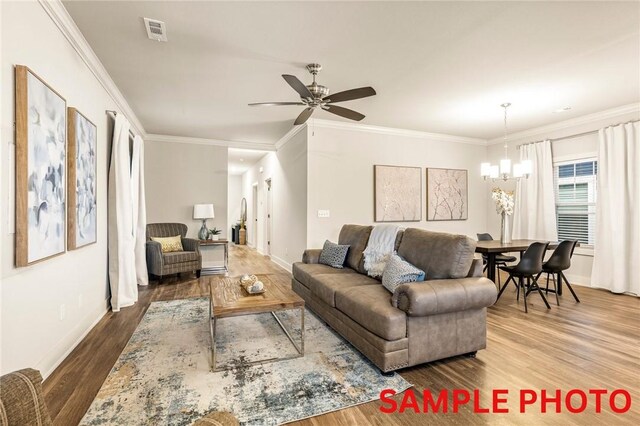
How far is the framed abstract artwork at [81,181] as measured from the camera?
2572 mm

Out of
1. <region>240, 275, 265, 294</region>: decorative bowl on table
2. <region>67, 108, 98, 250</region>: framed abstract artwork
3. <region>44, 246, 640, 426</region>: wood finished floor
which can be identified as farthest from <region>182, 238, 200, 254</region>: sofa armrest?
<region>240, 275, 265, 294</region>: decorative bowl on table

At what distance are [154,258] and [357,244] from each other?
329cm

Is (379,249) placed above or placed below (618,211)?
below

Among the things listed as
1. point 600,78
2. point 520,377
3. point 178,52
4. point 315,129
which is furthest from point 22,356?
point 600,78

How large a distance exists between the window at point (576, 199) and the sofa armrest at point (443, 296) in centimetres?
393

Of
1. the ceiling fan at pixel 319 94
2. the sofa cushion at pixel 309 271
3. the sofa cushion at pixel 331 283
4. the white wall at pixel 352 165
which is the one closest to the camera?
the ceiling fan at pixel 319 94

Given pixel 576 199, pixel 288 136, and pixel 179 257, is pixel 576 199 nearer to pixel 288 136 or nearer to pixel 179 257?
pixel 288 136

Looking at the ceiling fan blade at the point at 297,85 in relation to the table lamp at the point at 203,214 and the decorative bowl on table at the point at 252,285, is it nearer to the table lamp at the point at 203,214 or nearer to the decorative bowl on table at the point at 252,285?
the decorative bowl on table at the point at 252,285

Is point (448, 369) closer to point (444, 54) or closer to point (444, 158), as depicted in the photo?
point (444, 54)

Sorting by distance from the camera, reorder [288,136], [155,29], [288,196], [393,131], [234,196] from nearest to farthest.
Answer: [155,29], [393,131], [288,136], [288,196], [234,196]

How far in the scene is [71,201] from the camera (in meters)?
2.59

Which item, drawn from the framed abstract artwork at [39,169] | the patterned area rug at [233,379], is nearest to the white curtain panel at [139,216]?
the patterned area rug at [233,379]

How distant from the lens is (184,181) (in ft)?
20.5

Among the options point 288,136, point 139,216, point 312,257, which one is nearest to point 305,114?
point 312,257
